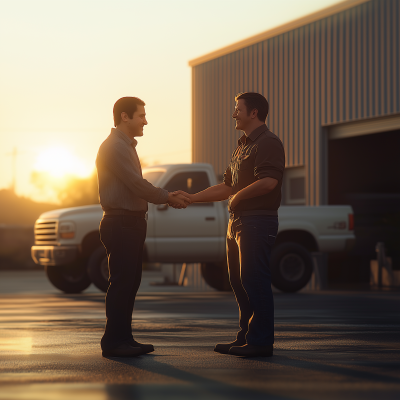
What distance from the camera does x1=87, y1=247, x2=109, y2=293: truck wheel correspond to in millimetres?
14828

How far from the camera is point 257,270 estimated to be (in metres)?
6.07

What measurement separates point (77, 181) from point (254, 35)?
271 feet

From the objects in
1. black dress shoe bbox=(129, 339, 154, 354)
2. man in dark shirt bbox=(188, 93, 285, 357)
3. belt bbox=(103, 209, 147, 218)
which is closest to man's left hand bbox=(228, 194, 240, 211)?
man in dark shirt bbox=(188, 93, 285, 357)

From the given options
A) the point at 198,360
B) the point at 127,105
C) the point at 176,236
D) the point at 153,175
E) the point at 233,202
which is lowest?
the point at 198,360

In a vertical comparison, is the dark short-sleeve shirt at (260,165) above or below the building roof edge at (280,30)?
below

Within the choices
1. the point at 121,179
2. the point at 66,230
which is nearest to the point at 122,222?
the point at 121,179

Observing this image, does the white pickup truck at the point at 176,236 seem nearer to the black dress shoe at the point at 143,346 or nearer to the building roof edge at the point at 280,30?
the building roof edge at the point at 280,30

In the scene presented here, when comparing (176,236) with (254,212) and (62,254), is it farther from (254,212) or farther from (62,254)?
(254,212)

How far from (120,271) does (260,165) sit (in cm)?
129

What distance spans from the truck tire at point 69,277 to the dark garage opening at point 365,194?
785cm

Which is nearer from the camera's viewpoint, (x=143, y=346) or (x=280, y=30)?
(x=143, y=346)

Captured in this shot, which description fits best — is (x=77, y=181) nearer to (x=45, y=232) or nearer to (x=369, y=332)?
(x=45, y=232)

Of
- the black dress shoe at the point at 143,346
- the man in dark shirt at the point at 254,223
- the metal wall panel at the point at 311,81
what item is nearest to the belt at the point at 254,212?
the man in dark shirt at the point at 254,223

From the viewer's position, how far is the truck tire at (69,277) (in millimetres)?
16281
